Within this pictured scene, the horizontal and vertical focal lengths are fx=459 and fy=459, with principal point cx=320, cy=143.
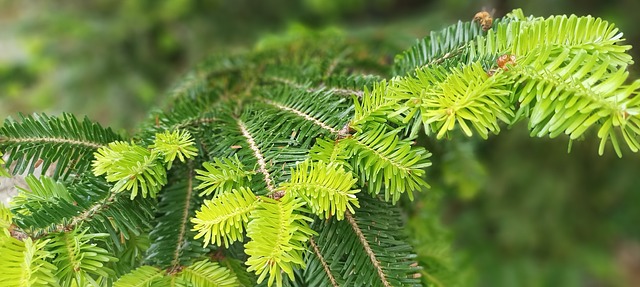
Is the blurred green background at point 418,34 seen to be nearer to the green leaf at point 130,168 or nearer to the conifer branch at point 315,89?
the conifer branch at point 315,89

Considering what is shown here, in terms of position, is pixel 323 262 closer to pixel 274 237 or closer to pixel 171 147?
pixel 274 237

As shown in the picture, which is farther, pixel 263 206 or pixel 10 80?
pixel 10 80

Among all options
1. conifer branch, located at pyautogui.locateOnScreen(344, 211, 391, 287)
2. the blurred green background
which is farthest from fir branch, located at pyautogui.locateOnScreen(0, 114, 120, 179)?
the blurred green background

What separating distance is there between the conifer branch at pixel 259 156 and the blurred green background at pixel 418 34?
104 centimetres

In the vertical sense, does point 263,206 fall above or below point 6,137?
below

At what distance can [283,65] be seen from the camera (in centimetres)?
89

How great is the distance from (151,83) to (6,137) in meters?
1.35

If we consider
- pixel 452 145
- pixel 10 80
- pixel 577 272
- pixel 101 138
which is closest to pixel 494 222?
pixel 577 272

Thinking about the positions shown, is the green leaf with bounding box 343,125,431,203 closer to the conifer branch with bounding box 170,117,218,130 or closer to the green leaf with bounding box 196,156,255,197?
the green leaf with bounding box 196,156,255,197

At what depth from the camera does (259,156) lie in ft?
1.94

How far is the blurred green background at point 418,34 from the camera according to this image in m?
1.73

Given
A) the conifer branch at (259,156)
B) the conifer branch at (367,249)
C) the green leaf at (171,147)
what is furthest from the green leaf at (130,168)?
the conifer branch at (367,249)

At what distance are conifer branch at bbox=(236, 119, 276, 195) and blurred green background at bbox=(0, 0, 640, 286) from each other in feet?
3.42

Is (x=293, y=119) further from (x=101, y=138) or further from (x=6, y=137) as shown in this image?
(x=6, y=137)
